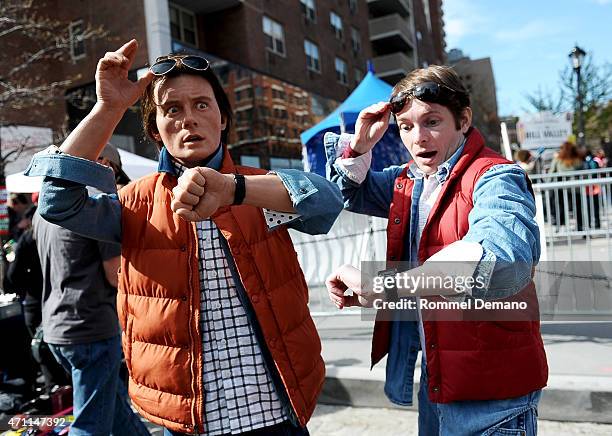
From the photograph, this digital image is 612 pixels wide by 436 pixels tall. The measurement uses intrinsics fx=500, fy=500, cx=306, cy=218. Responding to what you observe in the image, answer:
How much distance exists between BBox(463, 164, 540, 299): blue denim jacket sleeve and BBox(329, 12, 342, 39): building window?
29.4m

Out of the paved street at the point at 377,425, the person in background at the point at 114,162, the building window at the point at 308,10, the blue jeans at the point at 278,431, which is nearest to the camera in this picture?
the blue jeans at the point at 278,431

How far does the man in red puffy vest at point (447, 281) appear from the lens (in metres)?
1.31

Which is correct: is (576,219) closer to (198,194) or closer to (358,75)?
(198,194)

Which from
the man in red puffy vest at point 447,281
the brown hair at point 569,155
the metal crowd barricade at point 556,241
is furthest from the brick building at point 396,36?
the man in red puffy vest at point 447,281

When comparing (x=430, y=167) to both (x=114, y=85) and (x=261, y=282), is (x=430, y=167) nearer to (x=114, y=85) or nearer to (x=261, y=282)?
(x=261, y=282)

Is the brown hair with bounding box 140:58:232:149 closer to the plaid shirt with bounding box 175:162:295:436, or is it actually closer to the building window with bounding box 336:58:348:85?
the plaid shirt with bounding box 175:162:295:436

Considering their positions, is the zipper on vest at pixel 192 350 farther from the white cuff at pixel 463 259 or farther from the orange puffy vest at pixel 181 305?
the white cuff at pixel 463 259

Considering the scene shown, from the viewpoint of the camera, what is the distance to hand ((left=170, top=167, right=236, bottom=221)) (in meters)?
1.20

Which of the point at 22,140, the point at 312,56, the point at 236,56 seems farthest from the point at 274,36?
the point at 22,140

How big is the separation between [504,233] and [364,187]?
0.94 m

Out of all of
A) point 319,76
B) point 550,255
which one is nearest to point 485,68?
point 319,76

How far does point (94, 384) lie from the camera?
2.74 meters

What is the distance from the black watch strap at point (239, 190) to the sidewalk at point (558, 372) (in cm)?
272

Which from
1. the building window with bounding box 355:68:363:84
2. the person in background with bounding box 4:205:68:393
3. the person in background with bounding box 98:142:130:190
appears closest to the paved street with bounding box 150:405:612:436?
the person in background with bounding box 4:205:68:393
